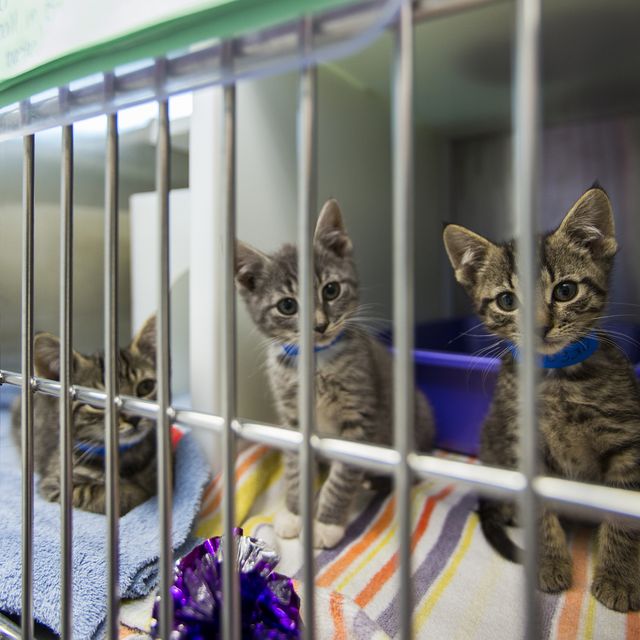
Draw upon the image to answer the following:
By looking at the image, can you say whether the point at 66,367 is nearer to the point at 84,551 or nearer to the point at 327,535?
the point at 84,551

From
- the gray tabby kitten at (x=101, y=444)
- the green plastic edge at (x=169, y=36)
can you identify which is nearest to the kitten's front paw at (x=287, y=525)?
the gray tabby kitten at (x=101, y=444)

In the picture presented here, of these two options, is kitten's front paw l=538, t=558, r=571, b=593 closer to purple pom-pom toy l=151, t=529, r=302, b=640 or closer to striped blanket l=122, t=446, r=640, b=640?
striped blanket l=122, t=446, r=640, b=640

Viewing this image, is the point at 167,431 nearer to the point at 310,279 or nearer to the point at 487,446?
the point at 310,279

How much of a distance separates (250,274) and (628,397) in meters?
0.62

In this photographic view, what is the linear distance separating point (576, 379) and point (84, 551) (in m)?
0.71

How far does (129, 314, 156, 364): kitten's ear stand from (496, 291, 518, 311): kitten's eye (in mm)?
566

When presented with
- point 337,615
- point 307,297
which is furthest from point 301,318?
point 337,615

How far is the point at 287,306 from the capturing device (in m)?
0.89

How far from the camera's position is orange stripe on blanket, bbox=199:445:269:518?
0.81 m

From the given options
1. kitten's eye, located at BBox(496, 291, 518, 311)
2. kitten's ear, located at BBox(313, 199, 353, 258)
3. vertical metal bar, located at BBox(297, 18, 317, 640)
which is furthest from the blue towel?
kitten's eye, located at BBox(496, 291, 518, 311)

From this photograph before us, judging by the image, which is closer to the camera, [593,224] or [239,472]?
[593,224]

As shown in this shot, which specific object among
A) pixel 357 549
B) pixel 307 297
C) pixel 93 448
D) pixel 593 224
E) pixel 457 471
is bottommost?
pixel 357 549

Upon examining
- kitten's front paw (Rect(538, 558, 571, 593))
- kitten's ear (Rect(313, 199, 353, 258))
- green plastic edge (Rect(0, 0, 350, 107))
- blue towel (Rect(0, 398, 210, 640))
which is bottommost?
kitten's front paw (Rect(538, 558, 571, 593))

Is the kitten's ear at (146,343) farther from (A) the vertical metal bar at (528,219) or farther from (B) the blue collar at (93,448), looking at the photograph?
(A) the vertical metal bar at (528,219)
